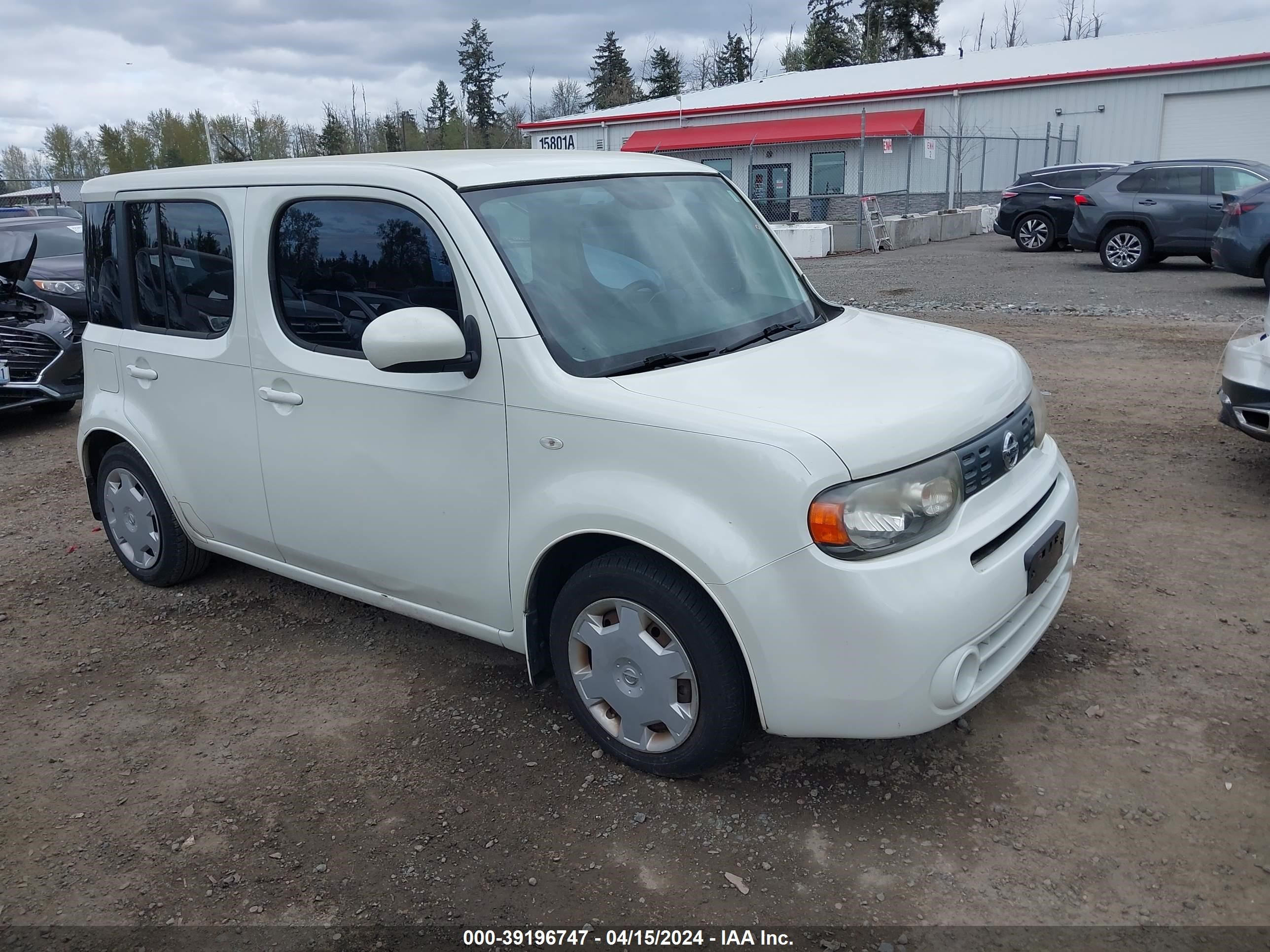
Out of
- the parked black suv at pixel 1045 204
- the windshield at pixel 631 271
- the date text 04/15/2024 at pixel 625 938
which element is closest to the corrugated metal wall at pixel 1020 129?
the parked black suv at pixel 1045 204

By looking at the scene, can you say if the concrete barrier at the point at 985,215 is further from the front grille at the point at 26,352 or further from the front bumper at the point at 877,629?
the front bumper at the point at 877,629

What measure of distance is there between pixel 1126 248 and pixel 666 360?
15627 mm

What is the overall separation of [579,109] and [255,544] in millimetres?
71322

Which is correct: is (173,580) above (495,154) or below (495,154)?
below

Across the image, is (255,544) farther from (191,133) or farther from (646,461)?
(191,133)

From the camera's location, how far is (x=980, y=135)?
102 ft

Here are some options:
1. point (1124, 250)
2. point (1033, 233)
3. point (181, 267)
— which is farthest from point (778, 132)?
point (181, 267)

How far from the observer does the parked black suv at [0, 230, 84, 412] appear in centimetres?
841

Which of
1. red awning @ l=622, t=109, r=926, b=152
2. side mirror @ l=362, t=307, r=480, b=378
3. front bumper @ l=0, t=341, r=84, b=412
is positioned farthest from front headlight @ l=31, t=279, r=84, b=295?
red awning @ l=622, t=109, r=926, b=152

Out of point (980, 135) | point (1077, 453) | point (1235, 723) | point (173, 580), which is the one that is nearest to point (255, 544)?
point (173, 580)

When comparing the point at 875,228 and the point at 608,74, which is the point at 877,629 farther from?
the point at 608,74

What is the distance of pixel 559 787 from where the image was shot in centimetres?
320

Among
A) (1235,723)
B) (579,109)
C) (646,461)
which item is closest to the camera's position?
(646,461)

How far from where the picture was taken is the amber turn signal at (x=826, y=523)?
261 cm
